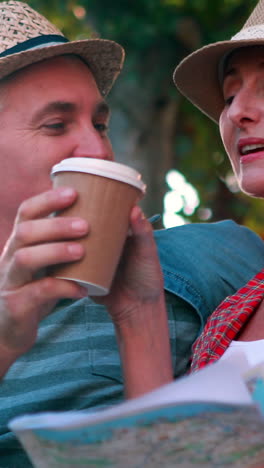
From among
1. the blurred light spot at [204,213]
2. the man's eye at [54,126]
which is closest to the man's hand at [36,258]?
the man's eye at [54,126]

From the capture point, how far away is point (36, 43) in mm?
2412

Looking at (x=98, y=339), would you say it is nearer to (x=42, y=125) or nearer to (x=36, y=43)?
(x=42, y=125)

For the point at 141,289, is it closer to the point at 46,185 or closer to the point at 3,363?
the point at 3,363

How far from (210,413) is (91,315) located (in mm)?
1235

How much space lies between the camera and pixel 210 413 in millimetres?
1046

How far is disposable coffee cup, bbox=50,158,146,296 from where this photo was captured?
1365 mm

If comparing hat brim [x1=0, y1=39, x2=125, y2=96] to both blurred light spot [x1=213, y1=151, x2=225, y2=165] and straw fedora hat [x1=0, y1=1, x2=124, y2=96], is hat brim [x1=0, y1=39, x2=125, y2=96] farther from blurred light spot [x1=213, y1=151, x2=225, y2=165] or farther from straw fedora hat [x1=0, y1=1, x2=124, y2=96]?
blurred light spot [x1=213, y1=151, x2=225, y2=165]

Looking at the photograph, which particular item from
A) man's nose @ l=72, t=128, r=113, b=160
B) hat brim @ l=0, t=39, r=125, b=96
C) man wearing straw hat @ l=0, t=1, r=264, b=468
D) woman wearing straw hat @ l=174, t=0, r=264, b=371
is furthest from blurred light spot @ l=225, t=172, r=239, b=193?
man's nose @ l=72, t=128, r=113, b=160

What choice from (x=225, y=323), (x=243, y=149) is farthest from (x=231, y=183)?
(x=225, y=323)

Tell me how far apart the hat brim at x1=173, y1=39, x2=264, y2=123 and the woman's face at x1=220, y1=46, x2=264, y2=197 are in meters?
0.10

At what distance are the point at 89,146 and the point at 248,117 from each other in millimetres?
537

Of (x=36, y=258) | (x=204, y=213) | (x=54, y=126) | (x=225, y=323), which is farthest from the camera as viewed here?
(x=204, y=213)

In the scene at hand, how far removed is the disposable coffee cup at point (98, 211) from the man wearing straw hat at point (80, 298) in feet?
0.86

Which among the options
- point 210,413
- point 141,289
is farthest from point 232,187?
point 210,413
